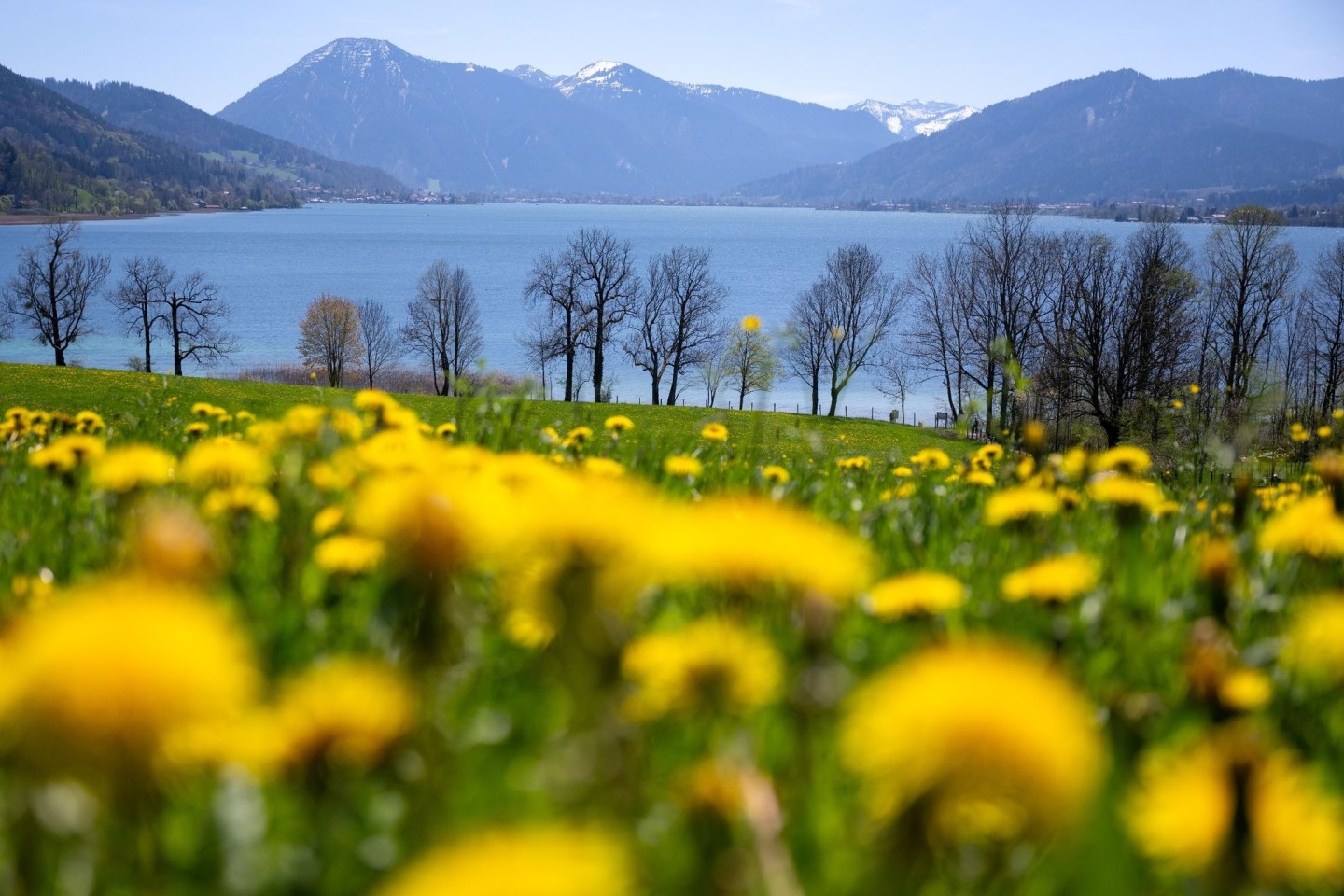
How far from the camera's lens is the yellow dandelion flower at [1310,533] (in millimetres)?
2252

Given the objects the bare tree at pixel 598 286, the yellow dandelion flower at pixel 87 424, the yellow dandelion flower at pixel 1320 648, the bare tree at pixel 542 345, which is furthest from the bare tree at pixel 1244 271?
the yellow dandelion flower at pixel 1320 648

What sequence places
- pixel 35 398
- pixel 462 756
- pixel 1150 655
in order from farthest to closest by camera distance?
pixel 35 398 → pixel 1150 655 → pixel 462 756

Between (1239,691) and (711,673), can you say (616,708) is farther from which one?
(1239,691)

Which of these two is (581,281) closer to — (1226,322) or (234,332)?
(1226,322)

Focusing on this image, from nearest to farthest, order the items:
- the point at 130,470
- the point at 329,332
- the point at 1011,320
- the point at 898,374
→ the point at 130,470, the point at 1011,320, the point at 329,332, the point at 898,374

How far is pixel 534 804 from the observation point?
1.23 m

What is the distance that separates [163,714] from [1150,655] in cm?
A: 196

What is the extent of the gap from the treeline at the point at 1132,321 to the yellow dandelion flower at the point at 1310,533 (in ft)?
103

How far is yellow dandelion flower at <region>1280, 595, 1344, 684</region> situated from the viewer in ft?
4.61

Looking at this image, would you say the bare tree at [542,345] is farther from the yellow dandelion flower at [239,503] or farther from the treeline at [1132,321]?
the yellow dandelion flower at [239,503]

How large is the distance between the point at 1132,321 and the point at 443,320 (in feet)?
177

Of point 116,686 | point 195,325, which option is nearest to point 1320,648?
point 116,686

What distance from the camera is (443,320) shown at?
3105 inches

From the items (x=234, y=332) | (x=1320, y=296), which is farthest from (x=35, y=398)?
(x=1320, y=296)
